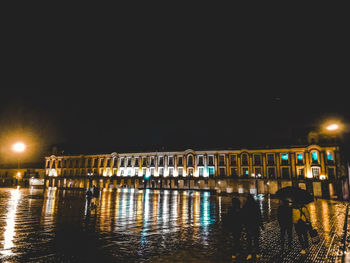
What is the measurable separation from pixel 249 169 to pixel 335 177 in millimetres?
14712

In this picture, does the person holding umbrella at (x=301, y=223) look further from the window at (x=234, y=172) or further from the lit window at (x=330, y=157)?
the window at (x=234, y=172)

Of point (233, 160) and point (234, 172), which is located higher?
point (233, 160)

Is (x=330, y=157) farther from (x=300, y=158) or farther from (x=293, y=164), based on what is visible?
(x=293, y=164)

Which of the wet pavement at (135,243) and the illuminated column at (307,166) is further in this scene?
the illuminated column at (307,166)

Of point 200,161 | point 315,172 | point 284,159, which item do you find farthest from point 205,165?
point 315,172

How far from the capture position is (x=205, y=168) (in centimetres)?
5300

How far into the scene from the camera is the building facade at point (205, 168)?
45.2 m

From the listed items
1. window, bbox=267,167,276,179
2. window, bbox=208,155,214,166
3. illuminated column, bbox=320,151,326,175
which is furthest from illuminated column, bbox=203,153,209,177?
illuminated column, bbox=320,151,326,175

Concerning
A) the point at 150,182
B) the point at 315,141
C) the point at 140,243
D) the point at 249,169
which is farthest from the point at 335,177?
the point at 140,243

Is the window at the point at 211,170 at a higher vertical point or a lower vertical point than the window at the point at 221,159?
lower

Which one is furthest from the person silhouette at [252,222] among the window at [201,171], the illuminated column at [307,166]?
the window at [201,171]

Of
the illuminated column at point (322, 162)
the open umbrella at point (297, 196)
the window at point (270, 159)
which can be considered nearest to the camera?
the open umbrella at point (297, 196)

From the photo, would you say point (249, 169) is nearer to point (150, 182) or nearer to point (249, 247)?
point (150, 182)

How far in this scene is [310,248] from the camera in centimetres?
718
